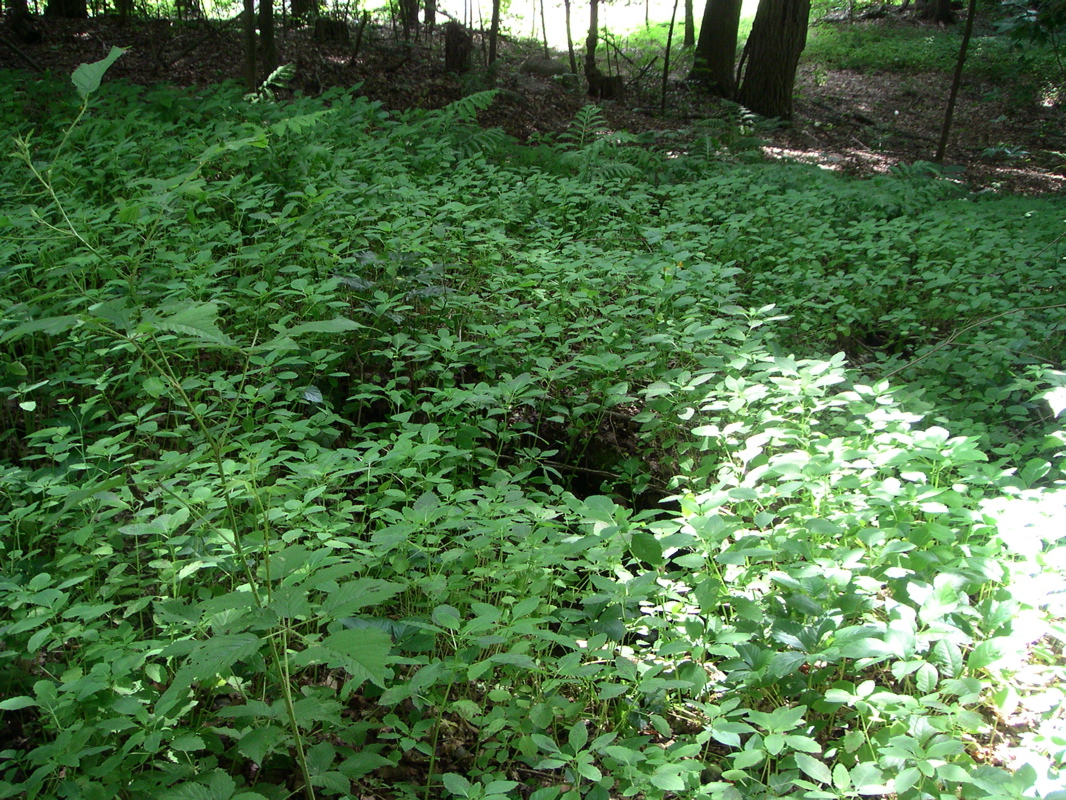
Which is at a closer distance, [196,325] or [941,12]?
[196,325]

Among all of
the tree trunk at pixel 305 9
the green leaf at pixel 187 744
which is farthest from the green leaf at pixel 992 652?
the tree trunk at pixel 305 9

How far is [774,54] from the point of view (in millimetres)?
11203

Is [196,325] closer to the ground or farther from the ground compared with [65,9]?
closer to the ground

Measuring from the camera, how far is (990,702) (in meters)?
1.81

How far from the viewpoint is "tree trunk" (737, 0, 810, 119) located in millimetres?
11172

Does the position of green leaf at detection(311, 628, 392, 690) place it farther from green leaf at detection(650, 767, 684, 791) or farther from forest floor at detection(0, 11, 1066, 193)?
forest floor at detection(0, 11, 1066, 193)

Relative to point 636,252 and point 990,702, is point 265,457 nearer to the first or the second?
→ point 990,702

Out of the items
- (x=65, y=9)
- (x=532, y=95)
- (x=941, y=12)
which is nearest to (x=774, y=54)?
(x=532, y=95)

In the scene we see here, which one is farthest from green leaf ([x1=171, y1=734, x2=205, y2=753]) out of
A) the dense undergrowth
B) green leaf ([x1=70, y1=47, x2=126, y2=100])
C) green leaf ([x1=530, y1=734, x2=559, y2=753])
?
green leaf ([x1=70, y1=47, x2=126, y2=100])

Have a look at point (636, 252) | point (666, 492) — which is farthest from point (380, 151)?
point (666, 492)

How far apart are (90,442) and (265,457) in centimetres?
120

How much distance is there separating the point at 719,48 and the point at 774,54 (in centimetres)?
Result: 113

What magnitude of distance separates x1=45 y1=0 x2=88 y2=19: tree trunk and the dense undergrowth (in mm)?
7576

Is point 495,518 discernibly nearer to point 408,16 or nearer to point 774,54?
point 774,54
